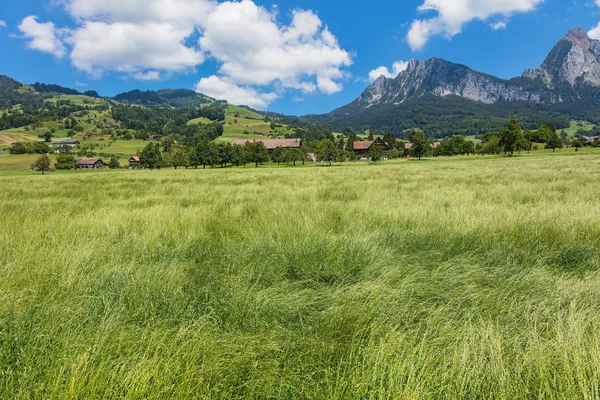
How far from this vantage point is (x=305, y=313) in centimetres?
269

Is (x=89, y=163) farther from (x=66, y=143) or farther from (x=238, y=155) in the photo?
(x=238, y=155)

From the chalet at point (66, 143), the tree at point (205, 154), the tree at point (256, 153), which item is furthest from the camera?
the chalet at point (66, 143)

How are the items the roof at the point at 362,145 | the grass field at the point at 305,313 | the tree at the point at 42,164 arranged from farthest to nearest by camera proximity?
the roof at the point at 362,145
the tree at the point at 42,164
the grass field at the point at 305,313

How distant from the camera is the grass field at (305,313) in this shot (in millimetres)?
1635

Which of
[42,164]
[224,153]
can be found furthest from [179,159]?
[42,164]

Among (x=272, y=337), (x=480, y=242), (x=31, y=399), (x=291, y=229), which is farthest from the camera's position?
(x=291, y=229)

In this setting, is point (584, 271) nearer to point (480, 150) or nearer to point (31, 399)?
point (31, 399)

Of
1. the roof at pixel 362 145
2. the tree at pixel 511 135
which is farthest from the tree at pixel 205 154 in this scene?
the roof at pixel 362 145

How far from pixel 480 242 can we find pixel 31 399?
543cm

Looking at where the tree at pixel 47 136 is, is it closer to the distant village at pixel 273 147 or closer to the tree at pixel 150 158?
the distant village at pixel 273 147

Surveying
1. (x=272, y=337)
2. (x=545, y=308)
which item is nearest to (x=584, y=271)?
(x=545, y=308)

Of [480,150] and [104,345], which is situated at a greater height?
[480,150]

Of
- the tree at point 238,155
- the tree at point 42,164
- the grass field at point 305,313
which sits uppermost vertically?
the tree at point 238,155

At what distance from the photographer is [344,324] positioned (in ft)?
7.80
